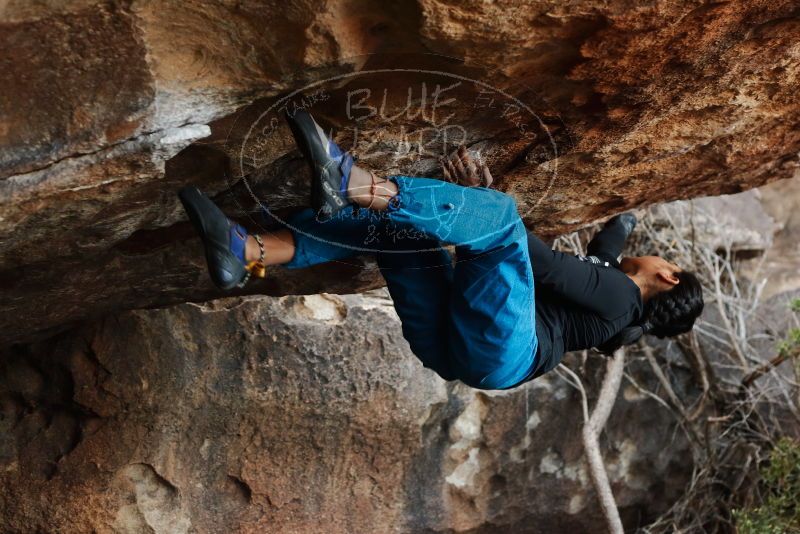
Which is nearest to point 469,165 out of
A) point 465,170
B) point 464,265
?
point 465,170

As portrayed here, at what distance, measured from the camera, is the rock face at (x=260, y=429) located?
3.33 meters

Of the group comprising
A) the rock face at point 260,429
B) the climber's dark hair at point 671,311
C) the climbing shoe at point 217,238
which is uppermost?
the climbing shoe at point 217,238

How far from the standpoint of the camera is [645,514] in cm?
529

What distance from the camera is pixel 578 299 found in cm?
272

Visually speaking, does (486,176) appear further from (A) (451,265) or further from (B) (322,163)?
(B) (322,163)

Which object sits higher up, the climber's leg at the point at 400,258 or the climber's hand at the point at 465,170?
the climber's hand at the point at 465,170

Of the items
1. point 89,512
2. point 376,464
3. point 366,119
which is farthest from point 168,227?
point 376,464

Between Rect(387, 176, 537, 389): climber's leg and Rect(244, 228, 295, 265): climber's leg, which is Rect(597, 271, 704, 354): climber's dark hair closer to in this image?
Rect(387, 176, 537, 389): climber's leg

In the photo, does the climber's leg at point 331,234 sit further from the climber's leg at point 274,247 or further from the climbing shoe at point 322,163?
the climbing shoe at point 322,163

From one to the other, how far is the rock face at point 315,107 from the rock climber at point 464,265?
0.49 feet

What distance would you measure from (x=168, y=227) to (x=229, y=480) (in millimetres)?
1412

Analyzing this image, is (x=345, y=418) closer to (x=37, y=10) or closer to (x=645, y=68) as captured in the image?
(x=645, y=68)

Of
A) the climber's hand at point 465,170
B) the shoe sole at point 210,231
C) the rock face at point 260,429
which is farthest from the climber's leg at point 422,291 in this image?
the rock face at point 260,429

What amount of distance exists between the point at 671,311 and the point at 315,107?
4.81ft
